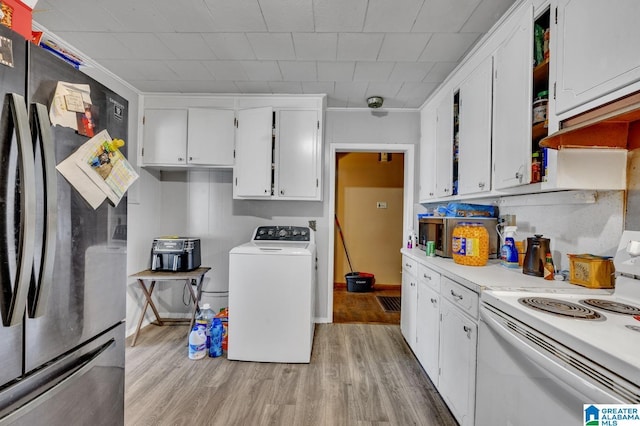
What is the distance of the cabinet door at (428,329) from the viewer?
1.87m

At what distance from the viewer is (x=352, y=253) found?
4773 millimetres

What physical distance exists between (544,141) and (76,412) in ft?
6.83

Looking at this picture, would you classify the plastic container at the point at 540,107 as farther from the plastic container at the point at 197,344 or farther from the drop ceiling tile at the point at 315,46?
the plastic container at the point at 197,344

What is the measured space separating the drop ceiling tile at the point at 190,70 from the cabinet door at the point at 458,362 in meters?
2.58

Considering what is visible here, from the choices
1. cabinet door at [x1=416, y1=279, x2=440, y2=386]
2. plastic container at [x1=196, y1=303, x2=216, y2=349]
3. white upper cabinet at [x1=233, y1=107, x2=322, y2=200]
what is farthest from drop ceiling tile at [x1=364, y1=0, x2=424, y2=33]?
plastic container at [x1=196, y1=303, x2=216, y2=349]

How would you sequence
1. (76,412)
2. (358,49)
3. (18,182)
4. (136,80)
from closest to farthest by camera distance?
(18,182), (76,412), (358,49), (136,80)

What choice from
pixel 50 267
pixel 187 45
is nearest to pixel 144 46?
pixel 187 45

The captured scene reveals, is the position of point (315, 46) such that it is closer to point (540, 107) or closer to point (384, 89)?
point (384, 89)

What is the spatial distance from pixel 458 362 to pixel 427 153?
1998 millimetres

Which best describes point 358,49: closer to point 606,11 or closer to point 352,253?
point 606,11

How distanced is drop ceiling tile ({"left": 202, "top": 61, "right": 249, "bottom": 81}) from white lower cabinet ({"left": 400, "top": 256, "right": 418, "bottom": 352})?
A: 2193 mm

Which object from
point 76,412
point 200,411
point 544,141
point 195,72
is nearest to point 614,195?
point 544,141

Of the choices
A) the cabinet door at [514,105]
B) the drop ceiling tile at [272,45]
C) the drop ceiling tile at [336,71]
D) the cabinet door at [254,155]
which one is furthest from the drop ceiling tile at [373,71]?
the cabinet door at [254,155]

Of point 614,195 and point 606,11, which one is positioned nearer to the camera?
point 606,11
